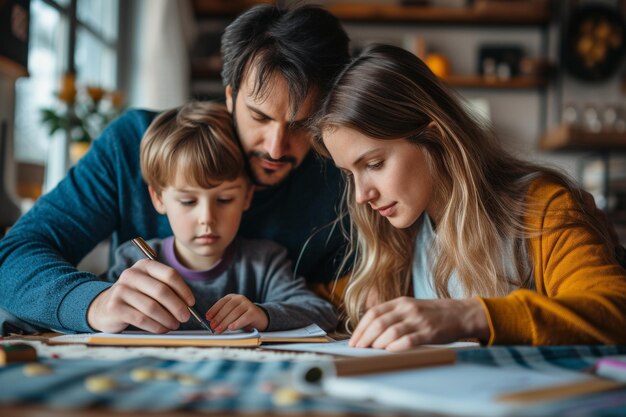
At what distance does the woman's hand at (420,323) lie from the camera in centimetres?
86

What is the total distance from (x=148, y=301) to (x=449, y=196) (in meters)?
0.63

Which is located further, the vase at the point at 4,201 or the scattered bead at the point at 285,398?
the vase at the point at 4,201

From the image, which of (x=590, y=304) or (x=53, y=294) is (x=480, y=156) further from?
(x=53, y=294)

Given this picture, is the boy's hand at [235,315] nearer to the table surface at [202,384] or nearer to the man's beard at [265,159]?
the table surface at [202,384]

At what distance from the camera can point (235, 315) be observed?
3.65 ft

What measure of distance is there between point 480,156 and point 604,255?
32cm

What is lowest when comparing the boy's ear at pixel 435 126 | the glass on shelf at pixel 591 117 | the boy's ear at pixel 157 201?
the boy's ear at pixel 157 201

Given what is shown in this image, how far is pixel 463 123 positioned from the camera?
4.28 ft

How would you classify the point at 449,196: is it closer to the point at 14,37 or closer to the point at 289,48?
the point at 289,48

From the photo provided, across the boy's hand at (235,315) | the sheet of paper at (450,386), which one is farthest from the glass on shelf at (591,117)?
the sheet of paper at (450,386)

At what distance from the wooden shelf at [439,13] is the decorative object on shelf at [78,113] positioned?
183 centimetres

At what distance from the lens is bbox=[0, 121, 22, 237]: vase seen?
5.35 ft

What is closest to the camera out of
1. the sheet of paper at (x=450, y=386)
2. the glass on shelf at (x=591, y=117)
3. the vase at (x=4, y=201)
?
the sheet of paper at (x=450, y=386)

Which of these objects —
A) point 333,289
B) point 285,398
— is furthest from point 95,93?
point 285,398
